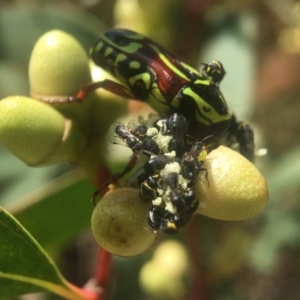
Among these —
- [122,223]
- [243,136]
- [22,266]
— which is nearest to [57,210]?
[22,266]

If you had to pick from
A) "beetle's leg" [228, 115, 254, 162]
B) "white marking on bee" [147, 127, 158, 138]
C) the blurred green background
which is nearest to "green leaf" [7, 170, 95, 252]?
the blurred green background

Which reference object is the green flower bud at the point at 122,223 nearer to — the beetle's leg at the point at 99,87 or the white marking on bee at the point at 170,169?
the white marking on bee at the point at 170,169

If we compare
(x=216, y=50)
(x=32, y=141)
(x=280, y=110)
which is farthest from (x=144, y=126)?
(x=280, y=110)

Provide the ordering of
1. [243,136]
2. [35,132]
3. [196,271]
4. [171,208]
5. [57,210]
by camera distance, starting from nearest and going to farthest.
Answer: [171,208]
[35,132]
[243,136]
[57,210]
[196,271]

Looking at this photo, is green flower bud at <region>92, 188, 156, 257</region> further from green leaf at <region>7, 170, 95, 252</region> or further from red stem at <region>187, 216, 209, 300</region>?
red stem at <region>187, 216, 209, 300</region>

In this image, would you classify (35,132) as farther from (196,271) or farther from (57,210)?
(196,271)

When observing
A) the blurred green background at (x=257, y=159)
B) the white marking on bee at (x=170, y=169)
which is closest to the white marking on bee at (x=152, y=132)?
the white marking on bee at (x=170, y=169)

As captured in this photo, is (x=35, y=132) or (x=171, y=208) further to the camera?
(x=35, y=132)
